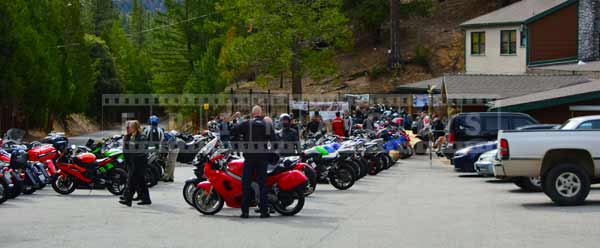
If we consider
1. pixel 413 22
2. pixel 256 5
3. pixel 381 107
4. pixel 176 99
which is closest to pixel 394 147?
pixel 381 107

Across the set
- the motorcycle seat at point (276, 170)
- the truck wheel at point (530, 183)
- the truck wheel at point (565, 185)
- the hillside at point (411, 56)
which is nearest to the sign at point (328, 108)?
the hillside at point (411, 56)

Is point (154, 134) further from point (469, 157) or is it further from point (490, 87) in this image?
point (490, 87)

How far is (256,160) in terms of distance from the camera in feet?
49.4

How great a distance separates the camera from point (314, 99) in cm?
6312

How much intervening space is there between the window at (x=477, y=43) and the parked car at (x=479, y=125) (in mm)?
30942

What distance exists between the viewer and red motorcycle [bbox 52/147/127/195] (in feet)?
66.5

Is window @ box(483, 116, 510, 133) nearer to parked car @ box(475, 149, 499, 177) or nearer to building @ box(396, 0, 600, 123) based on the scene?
parked car @ box(475, 149, 499, 177)

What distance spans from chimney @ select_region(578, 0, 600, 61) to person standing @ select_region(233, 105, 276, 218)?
40.4 m

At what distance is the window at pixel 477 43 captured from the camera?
193 ft

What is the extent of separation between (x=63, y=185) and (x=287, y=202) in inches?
290

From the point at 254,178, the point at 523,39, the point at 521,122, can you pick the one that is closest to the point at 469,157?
the point at 521,122

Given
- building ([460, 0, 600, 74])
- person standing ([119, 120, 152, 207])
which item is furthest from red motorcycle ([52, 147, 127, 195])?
building ([460, 0, 600, 74])

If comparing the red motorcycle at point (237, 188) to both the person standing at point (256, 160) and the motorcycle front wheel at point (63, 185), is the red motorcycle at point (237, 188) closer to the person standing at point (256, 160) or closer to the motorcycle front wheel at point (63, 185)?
the person standing at point (256, 160)

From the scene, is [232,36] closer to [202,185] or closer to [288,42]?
[288,42]
